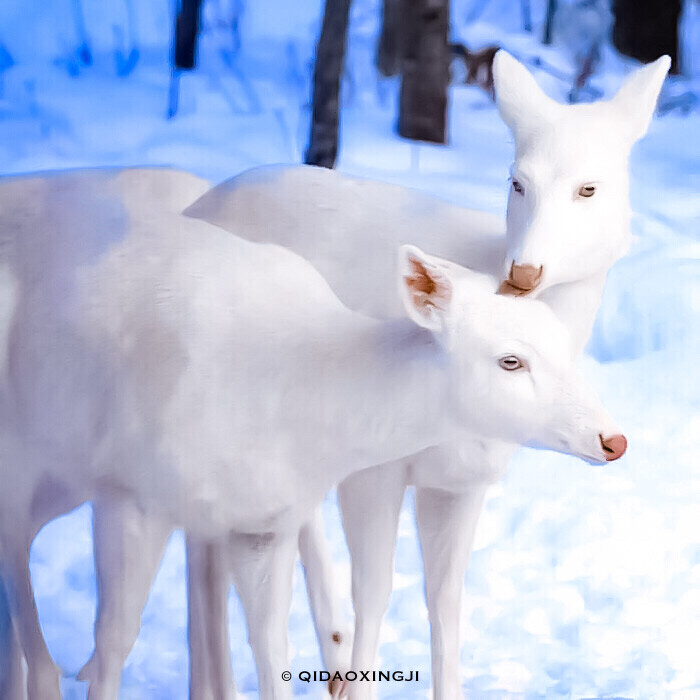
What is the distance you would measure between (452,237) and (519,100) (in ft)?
0.67

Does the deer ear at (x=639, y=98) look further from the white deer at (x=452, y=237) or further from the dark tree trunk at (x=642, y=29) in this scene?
the dark tree trunk at (x=642, y=29)

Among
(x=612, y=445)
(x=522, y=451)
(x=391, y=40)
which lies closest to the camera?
(x=612, y=445)

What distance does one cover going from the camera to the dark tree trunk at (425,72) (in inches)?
79.2

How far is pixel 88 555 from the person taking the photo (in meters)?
2.01

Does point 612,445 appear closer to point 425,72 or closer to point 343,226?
point 343,226

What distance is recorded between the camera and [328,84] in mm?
2049

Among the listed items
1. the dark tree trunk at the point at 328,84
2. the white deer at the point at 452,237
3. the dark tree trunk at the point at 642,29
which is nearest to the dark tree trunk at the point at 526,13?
the dark tree trunk at the point at 642,29

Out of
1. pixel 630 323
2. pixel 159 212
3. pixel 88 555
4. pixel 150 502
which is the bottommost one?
pixel 88 555

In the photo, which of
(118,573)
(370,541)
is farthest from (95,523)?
(370,541)

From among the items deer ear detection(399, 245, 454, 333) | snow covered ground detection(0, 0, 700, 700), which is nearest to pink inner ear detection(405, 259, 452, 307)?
deer ear detection(399, 245, 454, 333)

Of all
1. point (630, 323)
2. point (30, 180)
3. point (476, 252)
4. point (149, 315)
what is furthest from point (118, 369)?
point (630, 323)

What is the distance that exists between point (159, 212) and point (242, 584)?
45 cm

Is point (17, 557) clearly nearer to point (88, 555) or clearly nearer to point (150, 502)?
point (150, 502)

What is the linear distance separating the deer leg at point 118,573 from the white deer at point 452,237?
11.6 inches
